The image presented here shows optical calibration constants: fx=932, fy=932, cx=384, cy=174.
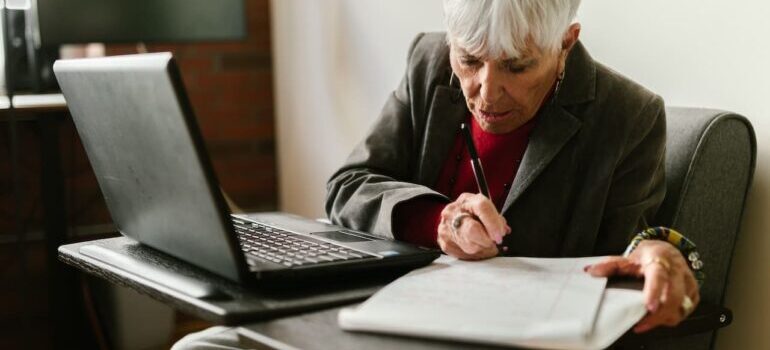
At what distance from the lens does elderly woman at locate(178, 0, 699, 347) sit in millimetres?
1359

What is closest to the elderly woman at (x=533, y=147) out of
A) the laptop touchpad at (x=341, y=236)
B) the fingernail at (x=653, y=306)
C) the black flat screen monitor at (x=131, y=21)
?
the laptop touchpad at (x=341, y=236)

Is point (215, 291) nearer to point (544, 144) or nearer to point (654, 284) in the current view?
point (654, 284)

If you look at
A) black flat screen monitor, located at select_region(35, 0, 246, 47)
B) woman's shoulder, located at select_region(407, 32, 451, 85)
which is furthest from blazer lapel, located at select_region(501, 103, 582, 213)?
black flat screen monitor, located at select_region(35, 0, 246, 47)

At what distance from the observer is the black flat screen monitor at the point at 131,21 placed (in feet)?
8.11

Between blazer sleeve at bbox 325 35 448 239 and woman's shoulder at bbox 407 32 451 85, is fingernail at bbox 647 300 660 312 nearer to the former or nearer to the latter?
blazer sleeve at bbox 325 35 448 239

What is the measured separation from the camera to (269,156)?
11.1 ft

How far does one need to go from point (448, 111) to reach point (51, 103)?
4.65 ft

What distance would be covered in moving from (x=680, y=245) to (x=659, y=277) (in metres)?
0.15

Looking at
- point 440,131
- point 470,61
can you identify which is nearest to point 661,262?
point 470,61

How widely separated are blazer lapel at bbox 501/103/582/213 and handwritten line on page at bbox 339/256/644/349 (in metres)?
0.36

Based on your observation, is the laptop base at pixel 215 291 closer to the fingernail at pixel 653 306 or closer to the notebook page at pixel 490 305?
the notebook page at pixel 490 305

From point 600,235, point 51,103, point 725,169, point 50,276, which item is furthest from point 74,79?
point 50,276

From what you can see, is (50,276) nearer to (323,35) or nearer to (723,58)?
(323,35)

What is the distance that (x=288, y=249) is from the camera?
1153 mm
